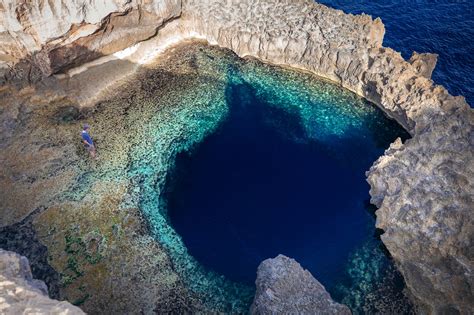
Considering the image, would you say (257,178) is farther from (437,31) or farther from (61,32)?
(437,31)

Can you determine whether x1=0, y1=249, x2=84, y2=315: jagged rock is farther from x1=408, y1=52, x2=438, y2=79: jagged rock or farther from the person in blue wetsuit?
x1=408, y1=52, x2=438, y2=79: jagged rock

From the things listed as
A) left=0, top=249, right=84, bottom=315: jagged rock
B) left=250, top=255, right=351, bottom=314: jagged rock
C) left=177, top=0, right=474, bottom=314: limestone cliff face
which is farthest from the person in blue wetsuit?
left=177, top=0, right=474, bottom=314: limestone cliff face

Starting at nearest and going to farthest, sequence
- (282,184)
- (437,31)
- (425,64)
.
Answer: (282,184), (425,64), (437,31)

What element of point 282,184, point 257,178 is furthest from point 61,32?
point 282,184

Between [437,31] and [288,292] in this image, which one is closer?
[288,292]

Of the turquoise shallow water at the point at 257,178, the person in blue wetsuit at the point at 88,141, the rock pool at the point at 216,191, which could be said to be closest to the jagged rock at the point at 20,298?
the rock pool at the point at 216,191

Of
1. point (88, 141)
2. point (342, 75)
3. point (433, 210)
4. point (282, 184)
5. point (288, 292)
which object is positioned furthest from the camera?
point (342, 75)

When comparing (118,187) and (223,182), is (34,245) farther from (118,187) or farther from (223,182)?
(223,182)
